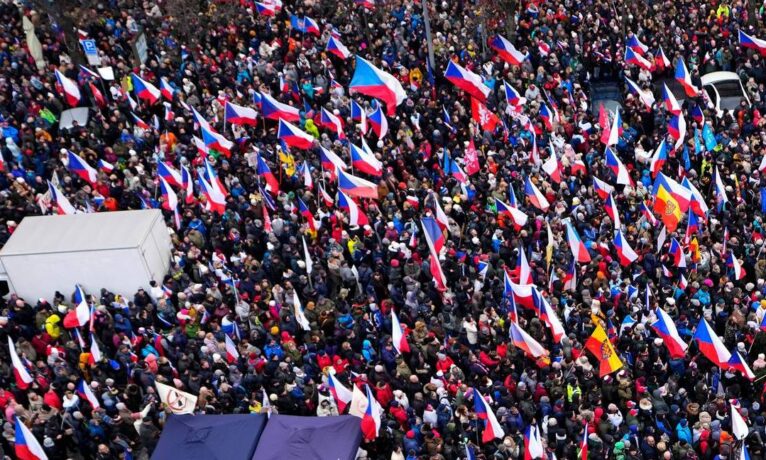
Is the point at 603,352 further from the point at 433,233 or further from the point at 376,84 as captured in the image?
the point at 376,84

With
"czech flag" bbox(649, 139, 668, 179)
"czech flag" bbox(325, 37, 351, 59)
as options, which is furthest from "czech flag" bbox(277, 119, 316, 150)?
"czech flag" bbox(649, 139, 668, 179)

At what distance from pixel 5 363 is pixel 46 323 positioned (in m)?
1.34

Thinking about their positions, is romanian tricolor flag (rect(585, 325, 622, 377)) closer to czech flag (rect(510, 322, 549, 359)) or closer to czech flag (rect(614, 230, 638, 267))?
czech flag (rect(510, 322, 549, 359))

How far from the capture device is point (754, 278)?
21.9 metres

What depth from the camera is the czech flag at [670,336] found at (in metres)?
19.5

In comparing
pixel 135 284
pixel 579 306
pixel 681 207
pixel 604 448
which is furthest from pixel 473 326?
pixel 135 284

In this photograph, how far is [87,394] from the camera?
19969 millimetres

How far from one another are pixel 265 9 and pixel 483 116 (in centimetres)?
898

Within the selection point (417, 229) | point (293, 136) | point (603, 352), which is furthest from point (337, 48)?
point (603, 352)

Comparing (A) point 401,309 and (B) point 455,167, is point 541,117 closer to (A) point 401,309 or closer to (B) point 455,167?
(B) point 455,167

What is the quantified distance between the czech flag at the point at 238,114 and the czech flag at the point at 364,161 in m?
3.73

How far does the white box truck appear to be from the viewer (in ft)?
75.7

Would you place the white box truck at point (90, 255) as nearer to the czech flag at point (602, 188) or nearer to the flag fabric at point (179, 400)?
the flag fabric at point (179, 400)

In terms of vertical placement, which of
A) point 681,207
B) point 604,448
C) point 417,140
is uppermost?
point 417,140
